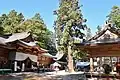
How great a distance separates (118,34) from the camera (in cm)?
2872

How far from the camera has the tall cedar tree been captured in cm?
4212

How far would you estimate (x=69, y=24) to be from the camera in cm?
4175

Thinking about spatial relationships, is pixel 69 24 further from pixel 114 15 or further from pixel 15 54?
pixel 15 54

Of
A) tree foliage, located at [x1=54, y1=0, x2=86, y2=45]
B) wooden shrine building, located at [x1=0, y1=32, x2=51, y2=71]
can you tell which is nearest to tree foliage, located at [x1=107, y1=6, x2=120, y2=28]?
tree foliage, located at [x1=54, y1=0, x2=86, y2=45]

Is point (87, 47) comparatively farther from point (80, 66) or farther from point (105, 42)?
point (80, 66)

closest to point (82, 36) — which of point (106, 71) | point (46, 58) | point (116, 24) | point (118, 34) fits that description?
point (116, 24)

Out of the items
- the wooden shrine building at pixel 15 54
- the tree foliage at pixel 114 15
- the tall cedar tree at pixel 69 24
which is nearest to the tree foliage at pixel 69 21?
the tall cedar tree at pixel 69 24

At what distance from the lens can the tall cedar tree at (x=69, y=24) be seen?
1658 inches

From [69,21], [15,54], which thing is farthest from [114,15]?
[15,54]

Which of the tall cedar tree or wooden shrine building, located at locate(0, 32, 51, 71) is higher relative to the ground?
the tall cedar tree

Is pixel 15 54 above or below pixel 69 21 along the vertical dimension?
below

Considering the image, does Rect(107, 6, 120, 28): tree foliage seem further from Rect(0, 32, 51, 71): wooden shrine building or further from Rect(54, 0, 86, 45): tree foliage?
Rect(0, 32, 51, 71): wooden shrine building

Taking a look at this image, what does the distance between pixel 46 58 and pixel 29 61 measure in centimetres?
1191

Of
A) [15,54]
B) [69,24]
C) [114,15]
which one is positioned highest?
[114,15]
